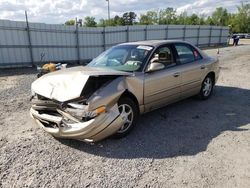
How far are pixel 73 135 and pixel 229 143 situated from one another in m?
2.46

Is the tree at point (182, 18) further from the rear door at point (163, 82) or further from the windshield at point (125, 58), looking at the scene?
the windshield at point (125, 58)

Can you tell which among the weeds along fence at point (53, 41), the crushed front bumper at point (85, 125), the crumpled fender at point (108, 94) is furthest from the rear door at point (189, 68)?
the weeds along fence at point (53, 41)

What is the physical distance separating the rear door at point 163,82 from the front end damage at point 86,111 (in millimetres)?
744

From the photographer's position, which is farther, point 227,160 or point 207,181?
point 227,160

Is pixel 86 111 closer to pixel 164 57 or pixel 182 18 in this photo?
pixel 164 57

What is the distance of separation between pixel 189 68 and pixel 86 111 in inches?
113

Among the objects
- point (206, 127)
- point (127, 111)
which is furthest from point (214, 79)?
point (127, 111)

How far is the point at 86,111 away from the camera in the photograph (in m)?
3.39

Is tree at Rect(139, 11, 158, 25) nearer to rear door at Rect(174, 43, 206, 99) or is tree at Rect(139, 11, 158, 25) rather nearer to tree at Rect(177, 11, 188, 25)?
tree at Rect(177, 11, 188, 25)

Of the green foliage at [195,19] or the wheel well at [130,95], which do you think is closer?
the wheel well at [130,95]

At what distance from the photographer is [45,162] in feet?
10.9

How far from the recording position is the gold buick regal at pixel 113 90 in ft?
11.3

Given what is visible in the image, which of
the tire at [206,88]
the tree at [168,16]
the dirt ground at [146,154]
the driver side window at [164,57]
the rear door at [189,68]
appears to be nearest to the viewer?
the dirt ground at [146,154]

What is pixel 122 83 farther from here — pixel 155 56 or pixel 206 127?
pixel 206 127
